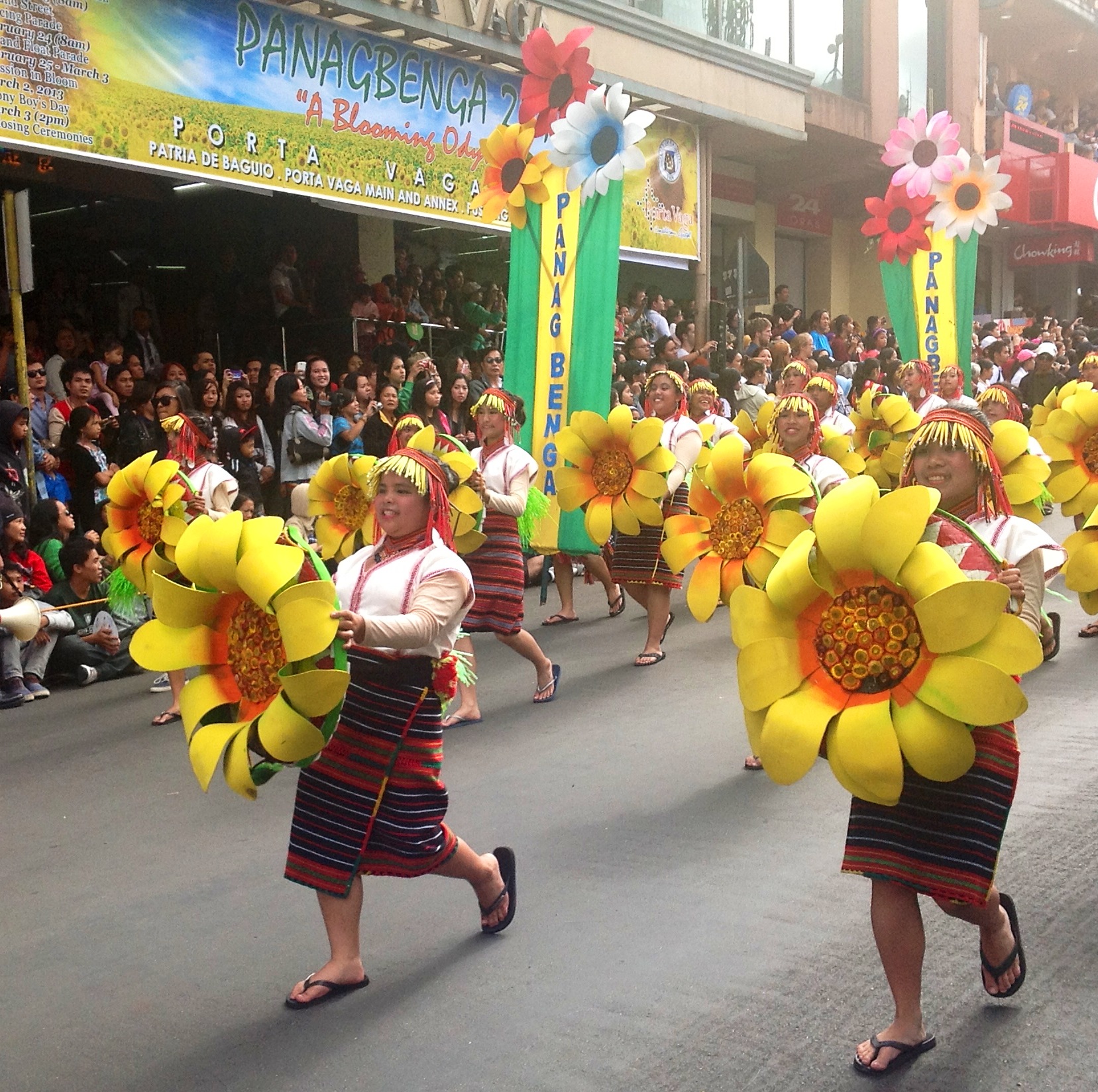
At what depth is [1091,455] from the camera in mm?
5512

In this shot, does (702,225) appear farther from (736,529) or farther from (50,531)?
(736,529)

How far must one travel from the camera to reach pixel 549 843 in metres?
4.79

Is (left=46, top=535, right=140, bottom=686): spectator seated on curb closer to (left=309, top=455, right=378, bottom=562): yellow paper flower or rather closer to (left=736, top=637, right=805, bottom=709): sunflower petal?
(left=309, top=455, right=378, bottom=562): yellow paper flower

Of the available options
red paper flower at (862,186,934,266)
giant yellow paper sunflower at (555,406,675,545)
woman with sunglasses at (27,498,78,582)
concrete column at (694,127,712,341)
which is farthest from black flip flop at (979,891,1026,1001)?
concrete column at (694,127,712,341)

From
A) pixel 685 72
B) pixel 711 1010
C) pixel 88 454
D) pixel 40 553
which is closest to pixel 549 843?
pixel 711 1010

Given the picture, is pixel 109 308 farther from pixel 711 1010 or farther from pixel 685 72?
pixel 711 1010

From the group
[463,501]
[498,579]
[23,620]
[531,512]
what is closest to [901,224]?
A: [531,512]

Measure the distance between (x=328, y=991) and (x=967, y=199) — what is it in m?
11.6

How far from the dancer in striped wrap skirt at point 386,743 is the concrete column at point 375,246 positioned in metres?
11.5

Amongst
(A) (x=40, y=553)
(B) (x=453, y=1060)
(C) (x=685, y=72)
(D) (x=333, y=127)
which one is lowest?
(B) (x=453, y=1060)

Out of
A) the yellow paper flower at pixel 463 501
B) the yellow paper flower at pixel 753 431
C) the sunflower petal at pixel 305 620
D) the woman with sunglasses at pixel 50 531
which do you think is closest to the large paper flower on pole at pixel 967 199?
the yellow paper flower at pixel 753 431

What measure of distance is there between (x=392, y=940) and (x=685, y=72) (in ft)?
47.8

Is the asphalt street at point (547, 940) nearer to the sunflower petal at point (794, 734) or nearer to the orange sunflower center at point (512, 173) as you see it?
the sunflower petal at point (794, 734)

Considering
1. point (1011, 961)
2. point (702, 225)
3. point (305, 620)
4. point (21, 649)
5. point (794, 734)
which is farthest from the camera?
point (702, 225)
